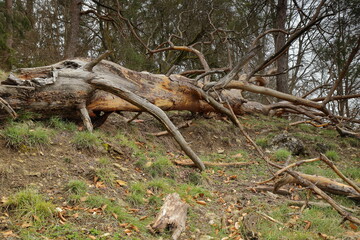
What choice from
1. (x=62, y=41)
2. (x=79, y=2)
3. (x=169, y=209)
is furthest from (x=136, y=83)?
(x=62, y=41)

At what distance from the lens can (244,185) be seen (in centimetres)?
443

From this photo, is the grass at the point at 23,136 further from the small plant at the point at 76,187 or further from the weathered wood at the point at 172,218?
the weathered wood at the point at 172,218

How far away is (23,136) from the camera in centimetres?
352

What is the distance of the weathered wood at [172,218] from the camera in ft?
8.73

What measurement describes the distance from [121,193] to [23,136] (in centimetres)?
145

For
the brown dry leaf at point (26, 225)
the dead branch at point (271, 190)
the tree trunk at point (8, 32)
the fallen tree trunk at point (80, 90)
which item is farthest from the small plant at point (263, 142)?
the tree trunk at point (8, 32)

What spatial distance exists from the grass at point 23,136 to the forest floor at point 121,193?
11 mm

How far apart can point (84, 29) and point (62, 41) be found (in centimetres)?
161

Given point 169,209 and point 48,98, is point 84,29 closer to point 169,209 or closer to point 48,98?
point 48,98

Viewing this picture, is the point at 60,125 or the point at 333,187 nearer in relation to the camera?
the point at 333,187

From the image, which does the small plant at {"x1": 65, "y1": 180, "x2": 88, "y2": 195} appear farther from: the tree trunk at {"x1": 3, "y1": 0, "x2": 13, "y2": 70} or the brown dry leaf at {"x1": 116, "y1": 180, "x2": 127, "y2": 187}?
the tree trunk at {"x1": 3, "y1": 0, "x2": 13, "y2": 70}

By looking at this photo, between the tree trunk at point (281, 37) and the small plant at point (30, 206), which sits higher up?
the tree trunk at point (281, 37)

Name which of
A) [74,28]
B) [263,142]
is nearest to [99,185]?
[263,142]

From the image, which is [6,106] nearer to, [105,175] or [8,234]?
[105,175]
